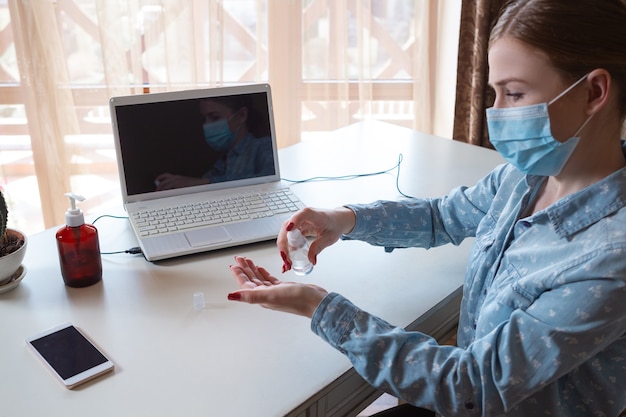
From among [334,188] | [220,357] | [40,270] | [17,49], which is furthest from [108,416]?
[17,49]

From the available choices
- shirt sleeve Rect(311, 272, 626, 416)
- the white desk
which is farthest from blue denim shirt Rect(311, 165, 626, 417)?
the white desk

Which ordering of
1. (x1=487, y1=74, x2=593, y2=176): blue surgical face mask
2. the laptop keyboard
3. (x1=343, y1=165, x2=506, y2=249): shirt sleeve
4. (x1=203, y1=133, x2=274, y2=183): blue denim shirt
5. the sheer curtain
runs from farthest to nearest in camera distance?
the sheer curtain
(x1=203, y1=133, x2=274, y2=183): blue denim shirt
the laptop keyboard
(x1=343, y1=165, x2=506, y2=249): shirt sleeve
(x1=487, y1=74, x2=593, y2=176): blue surgical face mask

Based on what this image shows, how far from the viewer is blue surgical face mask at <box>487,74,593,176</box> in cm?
89

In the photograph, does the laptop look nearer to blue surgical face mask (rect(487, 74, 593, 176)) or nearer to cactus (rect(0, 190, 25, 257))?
cactus (rect(0, 190, 25, 257))

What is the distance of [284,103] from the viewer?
2676 millimetres

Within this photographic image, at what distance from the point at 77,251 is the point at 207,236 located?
266mm

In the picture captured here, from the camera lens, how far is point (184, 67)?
2.48 metres

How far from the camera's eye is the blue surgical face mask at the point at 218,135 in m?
1.39

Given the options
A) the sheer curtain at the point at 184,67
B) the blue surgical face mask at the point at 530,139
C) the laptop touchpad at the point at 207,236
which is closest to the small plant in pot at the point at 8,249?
the laptop touchpad at the point at 207,236

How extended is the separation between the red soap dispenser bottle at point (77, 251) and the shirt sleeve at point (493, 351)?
453mm

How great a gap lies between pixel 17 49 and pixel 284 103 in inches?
40.8

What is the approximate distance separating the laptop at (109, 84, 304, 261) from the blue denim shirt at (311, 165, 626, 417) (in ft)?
1.53

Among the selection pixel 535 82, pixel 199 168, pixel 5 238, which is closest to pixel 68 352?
pixel 5 238

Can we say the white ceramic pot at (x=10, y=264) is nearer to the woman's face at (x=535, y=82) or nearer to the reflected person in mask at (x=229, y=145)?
the reflected person in mask at (x=229, y=145)
